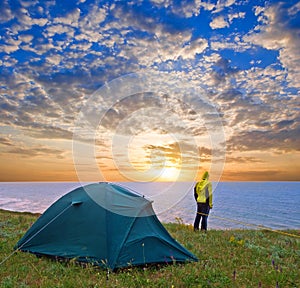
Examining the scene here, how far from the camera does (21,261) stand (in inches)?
318

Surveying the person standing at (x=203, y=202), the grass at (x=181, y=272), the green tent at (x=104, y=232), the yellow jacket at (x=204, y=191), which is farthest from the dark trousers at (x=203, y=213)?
the green tent at (x=104, y=232)

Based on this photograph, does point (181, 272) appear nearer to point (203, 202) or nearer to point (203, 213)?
point (203, 213)

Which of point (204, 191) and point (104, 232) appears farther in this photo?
point (204, 191)

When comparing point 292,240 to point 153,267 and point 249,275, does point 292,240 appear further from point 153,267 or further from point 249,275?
point 153,267

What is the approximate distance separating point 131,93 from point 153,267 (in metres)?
6.93

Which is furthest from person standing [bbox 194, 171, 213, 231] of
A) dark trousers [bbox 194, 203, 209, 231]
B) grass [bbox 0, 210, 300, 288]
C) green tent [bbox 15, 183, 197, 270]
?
green tent [bbox 15, 183, 197, 270]

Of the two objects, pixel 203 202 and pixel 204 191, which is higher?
pixel 204 191

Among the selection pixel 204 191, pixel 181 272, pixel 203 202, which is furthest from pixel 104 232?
pixel 204 191

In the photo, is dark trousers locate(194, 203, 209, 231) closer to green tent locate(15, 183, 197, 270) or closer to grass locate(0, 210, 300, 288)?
grass locate(0, 210, 300, 288)

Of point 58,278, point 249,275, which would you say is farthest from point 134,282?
point 249,275

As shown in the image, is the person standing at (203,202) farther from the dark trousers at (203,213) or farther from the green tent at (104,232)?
the green tent at (104,232)

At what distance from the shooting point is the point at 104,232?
767 cm

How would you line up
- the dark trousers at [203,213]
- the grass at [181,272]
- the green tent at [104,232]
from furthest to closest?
the dark trousers at [203,213]
the green tent at [104,232]
the grass at [181,272]

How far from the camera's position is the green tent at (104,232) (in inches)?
291
